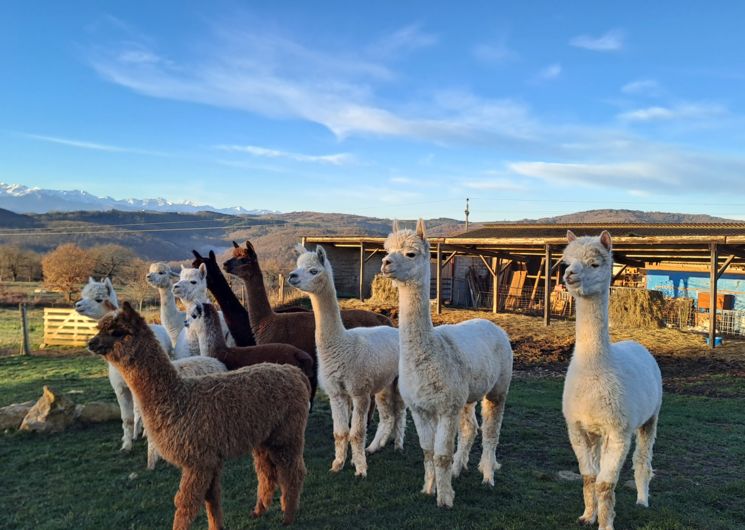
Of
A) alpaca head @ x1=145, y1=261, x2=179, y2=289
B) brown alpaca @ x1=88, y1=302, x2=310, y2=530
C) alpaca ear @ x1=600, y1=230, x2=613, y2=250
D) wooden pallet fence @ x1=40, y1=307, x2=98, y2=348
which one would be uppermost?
alpaca ear @ x1=600, y1=230, x2=613, y2=250

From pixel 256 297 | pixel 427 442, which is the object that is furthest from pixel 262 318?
pixel 427 442

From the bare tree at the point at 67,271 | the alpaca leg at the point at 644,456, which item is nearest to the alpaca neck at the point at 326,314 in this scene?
the alpaca leg at the point at 644,456

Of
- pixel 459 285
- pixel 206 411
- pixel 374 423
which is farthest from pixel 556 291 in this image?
pixel 206 411

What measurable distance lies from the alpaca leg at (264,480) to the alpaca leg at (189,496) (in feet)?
2.13

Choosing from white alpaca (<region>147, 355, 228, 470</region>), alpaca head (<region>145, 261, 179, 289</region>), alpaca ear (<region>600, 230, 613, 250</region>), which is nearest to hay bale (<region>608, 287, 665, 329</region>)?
alpaca ear (<region>600, 230, 613, 250</region>)

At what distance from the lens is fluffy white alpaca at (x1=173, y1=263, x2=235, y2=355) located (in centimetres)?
548

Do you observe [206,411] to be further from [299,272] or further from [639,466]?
[639,466]

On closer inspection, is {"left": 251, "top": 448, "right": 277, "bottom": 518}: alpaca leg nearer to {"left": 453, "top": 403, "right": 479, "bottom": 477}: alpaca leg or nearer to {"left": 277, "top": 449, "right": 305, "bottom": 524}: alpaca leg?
{"left": 277, "top": 449, "right": 305, "bottom": 524}: alpaca leg

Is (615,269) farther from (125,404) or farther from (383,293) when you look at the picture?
(125,404)

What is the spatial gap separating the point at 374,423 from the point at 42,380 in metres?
7.20

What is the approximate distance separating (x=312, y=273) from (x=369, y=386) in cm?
122

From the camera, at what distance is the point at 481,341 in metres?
4.53

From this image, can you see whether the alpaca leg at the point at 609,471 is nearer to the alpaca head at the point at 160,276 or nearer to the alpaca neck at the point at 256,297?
the alpaca neck at the point at 256,297

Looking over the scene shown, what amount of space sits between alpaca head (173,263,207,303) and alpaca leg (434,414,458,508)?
316 centimetres
